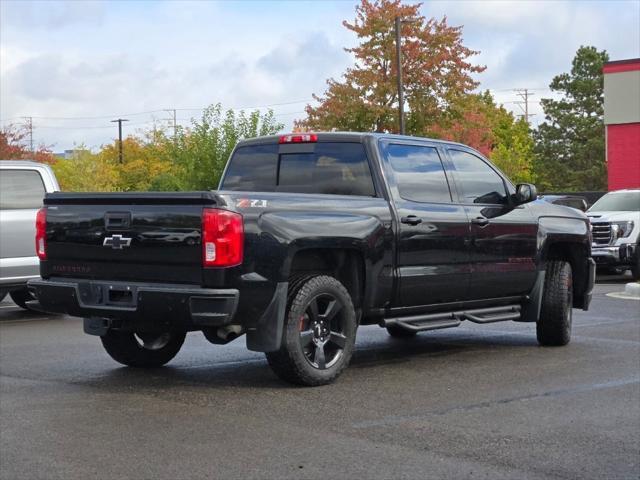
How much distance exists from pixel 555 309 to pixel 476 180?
154cm

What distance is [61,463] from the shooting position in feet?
19.7

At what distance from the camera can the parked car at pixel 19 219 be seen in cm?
1397

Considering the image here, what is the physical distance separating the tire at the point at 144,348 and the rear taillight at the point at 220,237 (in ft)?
5.86

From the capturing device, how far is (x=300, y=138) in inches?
377

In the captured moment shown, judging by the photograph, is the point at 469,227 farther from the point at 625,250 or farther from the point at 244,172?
the point at 625,250

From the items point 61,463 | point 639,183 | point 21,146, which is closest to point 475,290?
point 61,463

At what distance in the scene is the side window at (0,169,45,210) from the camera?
1419 centimetres

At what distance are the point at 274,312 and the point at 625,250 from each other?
1321 cm

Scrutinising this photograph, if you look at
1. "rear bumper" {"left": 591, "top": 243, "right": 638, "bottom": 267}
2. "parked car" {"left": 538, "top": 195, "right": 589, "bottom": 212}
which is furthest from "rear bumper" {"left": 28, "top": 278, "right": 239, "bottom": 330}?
"parked car" {"left": 538, "top": 195, "right": 589, "bottom": 212}

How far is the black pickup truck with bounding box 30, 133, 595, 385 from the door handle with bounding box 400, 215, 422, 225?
0.02 metres

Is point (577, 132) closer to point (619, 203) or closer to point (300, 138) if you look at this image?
point (619, 203)

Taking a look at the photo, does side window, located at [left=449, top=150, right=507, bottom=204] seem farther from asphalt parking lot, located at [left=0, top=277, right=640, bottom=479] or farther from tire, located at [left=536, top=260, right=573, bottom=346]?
asphalt parking lot, located at [left=0, top=277, right=640, bottom=479]

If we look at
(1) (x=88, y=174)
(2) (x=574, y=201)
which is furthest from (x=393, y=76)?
(1) (x=88, y=174)

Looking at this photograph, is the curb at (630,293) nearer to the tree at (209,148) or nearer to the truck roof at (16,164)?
the truck roof at (16,164)
